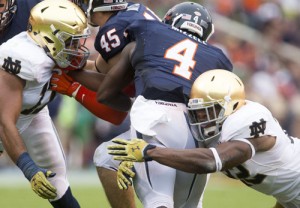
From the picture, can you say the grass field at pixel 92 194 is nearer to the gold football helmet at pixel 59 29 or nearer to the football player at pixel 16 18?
the football player at pixel 16 18

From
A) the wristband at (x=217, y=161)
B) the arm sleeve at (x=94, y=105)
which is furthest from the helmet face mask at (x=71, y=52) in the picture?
the wristband at (x=217, y=161)

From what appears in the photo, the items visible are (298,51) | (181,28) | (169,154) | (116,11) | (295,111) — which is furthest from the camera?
(298,51)

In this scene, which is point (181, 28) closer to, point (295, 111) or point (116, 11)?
point (116, 11)

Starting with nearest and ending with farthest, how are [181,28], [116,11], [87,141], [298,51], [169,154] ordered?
[169,154], [181,28], [116,11], [87,141], [298,51]

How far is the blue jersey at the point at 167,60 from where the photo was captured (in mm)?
5102

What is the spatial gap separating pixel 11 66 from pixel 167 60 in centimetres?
103

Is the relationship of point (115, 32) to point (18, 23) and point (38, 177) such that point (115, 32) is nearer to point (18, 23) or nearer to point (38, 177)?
point (18, 23)

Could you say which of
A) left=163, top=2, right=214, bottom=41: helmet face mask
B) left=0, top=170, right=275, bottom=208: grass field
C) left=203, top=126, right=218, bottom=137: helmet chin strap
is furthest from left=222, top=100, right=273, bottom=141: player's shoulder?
left=0, top=170, right=275, bottom=208: grass field

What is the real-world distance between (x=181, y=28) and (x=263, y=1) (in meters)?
8.28

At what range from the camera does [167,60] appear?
17.0ft

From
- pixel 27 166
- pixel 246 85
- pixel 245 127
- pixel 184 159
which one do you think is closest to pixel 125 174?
pixel 184 159

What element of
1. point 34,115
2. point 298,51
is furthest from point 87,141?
point 34,115

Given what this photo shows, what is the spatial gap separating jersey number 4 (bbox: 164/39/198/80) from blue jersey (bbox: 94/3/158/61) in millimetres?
442

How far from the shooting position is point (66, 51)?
217 inches
